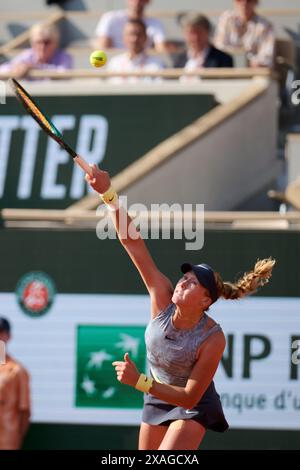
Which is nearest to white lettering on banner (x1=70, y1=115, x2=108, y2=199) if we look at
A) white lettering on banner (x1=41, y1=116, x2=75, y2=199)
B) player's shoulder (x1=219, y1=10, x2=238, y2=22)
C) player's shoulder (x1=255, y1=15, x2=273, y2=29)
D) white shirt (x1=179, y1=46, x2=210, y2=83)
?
white lettering on banner (x1=41, y1=116, x2=75, y2=199)

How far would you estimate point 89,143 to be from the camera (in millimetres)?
9836

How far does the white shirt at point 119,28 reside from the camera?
438 inches

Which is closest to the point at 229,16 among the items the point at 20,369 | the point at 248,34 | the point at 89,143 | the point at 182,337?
the point at 248,34

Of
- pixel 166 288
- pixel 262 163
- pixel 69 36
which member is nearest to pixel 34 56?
pixel 69 36

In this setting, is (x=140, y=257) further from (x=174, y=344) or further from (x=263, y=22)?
(x=263, y=22)

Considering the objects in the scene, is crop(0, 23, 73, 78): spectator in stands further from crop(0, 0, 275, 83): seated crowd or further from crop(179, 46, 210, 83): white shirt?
crop(179, 46, 210, 83): white shirt

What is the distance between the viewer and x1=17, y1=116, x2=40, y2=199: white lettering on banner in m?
9.80

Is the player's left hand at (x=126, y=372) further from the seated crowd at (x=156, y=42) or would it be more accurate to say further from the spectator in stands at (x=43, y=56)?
the spectator in stands at (x=43, y=56)

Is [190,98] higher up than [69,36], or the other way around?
[69,36]

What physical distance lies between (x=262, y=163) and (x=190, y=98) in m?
0.83

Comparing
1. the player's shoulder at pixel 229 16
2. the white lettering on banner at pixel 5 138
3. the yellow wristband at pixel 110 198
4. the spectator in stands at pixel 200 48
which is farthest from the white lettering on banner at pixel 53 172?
the yellow wristband at pixel 110 198

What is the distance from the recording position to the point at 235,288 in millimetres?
5840

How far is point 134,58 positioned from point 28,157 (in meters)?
1.39
